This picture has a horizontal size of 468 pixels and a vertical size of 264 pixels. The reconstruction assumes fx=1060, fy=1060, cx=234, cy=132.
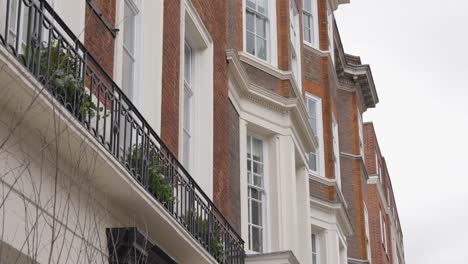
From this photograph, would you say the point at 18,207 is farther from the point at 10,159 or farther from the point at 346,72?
the point at 346,72

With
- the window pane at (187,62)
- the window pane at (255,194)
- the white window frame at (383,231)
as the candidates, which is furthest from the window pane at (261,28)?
the white window frame at (383,231)

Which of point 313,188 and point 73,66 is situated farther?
point 313,188

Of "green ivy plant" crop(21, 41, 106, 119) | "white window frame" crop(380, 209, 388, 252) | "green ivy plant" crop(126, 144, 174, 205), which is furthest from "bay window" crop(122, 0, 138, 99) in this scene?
"white window frame" crop(380, 209, 388, 252)

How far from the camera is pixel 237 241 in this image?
58.0ft

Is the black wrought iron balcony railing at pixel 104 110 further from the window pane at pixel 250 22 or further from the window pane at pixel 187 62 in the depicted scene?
the window pane at pixel 250 22

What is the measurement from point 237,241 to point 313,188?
1015 cm

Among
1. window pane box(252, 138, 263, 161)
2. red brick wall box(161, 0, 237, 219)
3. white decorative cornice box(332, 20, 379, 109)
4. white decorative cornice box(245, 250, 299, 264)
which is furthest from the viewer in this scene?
white decorative cornice box(332, 20, 379, 109)

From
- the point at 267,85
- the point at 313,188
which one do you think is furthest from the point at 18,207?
the point at 313,188

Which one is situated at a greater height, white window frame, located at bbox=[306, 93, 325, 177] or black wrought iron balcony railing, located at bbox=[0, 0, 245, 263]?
white window frame, located at bbox=[306, 93, 325, 177]

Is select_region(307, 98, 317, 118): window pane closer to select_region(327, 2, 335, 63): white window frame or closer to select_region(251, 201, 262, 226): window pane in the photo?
select_region(327, 2, 335, 63): white window frame

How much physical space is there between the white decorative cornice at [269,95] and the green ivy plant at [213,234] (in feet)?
15.7

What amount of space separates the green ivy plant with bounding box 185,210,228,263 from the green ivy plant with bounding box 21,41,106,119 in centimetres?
485

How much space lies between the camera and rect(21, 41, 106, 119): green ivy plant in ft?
32.4

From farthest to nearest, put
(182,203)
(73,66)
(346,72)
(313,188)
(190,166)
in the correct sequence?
(346,72), (313,188), (190,166), (182,203), (73,66)
